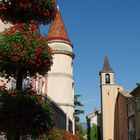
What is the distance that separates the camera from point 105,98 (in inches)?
2566

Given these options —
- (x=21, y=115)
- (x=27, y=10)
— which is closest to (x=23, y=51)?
(x=27, y=10)

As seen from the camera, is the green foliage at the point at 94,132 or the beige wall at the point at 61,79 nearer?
the beige wall at the point at 61,79

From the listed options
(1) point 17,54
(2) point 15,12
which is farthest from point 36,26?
(1) point 17,54

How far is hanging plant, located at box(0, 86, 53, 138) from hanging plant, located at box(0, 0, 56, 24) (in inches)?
77.7

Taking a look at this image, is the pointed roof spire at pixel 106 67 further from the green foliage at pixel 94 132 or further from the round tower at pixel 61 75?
the round tower at pixel 61 75

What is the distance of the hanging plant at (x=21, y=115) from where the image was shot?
25.7 feet

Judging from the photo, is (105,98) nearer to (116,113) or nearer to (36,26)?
(116,113)

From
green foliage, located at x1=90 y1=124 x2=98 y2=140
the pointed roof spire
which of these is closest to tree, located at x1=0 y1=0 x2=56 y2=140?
the pointed roof spire

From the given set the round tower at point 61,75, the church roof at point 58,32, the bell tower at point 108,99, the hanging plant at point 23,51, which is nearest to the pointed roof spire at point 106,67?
the bell tower at point 108,99

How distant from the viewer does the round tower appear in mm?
→ 36688

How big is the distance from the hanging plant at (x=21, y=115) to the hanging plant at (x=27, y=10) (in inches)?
77.7

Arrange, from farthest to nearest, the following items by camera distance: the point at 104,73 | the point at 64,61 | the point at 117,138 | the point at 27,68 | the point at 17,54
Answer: the point at 104,73
the point at 117,138
the point at 64,61
the point at 27,68
the point at 17,54

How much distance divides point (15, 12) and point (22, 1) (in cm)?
41

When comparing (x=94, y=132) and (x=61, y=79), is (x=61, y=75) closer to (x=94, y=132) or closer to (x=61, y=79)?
(x=61, y=79)
